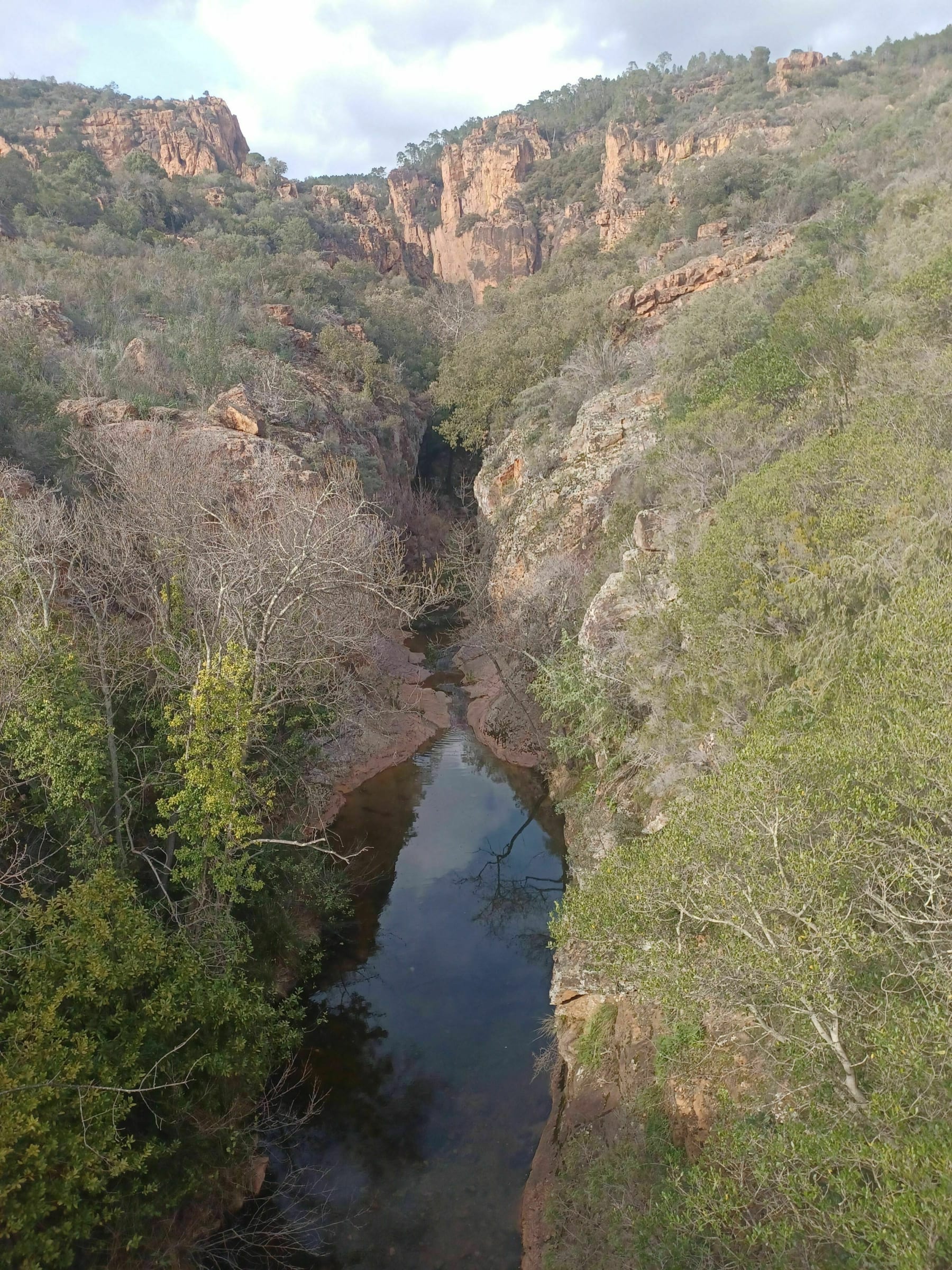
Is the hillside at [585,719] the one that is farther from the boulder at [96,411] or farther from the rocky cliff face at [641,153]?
the rocky cliff face at [641,153]

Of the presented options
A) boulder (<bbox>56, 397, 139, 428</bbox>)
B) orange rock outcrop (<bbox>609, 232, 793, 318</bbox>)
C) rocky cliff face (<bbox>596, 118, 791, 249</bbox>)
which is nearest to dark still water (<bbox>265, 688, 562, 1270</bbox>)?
boulder (<bbox>56, 397, 139, 428</bbox>)

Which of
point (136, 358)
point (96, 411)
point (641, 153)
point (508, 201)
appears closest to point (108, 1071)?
point (96, 411)

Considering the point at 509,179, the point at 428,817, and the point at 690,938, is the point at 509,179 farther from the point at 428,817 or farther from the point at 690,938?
the point at 690,938

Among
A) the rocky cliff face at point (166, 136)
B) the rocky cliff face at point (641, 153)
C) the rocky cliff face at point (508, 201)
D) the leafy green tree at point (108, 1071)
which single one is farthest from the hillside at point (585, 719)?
the rocky cliff face at point (166, 136)

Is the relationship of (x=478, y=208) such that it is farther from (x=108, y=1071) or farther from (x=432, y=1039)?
(x=108, y=1071)

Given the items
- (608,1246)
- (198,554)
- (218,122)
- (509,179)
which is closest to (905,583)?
(608,1246)

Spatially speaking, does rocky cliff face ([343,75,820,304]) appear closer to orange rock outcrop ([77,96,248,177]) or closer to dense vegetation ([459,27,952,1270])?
orange rock outcrop ([77,96,248,177])
